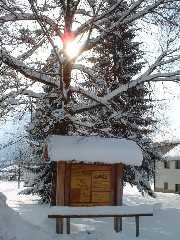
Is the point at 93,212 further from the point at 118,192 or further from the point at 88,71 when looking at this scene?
the point at 88,71

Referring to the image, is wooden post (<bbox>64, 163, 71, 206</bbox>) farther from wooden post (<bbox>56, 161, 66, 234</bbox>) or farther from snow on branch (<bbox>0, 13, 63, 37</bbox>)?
snow on branch (<bbox>0, 13, 63, 37</bbox>)

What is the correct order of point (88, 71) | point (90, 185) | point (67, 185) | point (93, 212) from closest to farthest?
point (93, 212), point (67, 185), point (90, 185), point (88, 71)

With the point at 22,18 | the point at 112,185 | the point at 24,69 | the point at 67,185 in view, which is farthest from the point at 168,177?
the point at 22,18

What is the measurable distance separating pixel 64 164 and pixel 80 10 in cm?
597

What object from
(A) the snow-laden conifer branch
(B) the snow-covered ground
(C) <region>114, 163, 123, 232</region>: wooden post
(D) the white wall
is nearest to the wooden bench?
(C) <region>114, 163, 123, 232</region>: wooden post

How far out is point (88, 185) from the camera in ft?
27.0

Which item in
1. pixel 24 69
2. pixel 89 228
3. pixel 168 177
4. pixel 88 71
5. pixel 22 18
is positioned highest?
pixel 22 18

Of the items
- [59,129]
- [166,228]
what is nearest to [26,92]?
[59,129]

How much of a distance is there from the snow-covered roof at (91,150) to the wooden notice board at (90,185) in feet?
2.31

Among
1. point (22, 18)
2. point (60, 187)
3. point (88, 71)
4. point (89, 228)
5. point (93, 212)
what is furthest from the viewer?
point (88, 71)

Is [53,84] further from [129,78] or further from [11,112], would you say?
[129,78]

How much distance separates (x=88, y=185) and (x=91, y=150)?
1255mm

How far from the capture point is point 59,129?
946 centimetres

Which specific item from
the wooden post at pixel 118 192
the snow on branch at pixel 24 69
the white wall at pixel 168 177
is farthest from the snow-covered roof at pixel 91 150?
the white wall at pixel 168 177
